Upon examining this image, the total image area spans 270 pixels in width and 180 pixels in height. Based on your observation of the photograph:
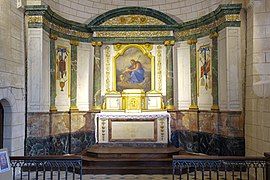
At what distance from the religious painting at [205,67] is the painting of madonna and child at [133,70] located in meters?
1.73

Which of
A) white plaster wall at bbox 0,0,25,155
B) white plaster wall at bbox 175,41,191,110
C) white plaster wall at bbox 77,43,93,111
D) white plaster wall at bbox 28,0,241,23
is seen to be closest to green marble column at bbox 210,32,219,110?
white plaster wall at bbox 28,0,241,23

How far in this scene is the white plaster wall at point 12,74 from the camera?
24.8ft

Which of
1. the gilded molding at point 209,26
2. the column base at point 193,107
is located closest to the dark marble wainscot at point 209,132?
the column base at point 193,107

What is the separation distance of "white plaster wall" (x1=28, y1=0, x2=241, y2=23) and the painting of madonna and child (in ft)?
5.57

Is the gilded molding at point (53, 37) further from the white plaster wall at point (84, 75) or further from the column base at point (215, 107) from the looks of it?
the column base at point (215, 107)

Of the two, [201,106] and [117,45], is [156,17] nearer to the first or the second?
[117,45]

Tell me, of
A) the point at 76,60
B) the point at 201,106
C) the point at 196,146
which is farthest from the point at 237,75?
the point at 76,60

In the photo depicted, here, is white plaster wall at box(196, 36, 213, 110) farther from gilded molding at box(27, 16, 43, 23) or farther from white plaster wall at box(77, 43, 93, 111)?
gilded molding at box(27, 16, 43, 23)

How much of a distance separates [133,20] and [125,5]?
0.80m

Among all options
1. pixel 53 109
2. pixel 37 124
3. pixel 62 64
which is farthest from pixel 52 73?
pixel 37 124

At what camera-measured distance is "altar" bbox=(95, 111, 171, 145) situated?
34.8ft

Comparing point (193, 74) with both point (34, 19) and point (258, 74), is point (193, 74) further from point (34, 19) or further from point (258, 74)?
point (34, 19)

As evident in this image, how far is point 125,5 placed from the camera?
39.6 feet

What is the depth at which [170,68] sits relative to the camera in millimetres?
11578
